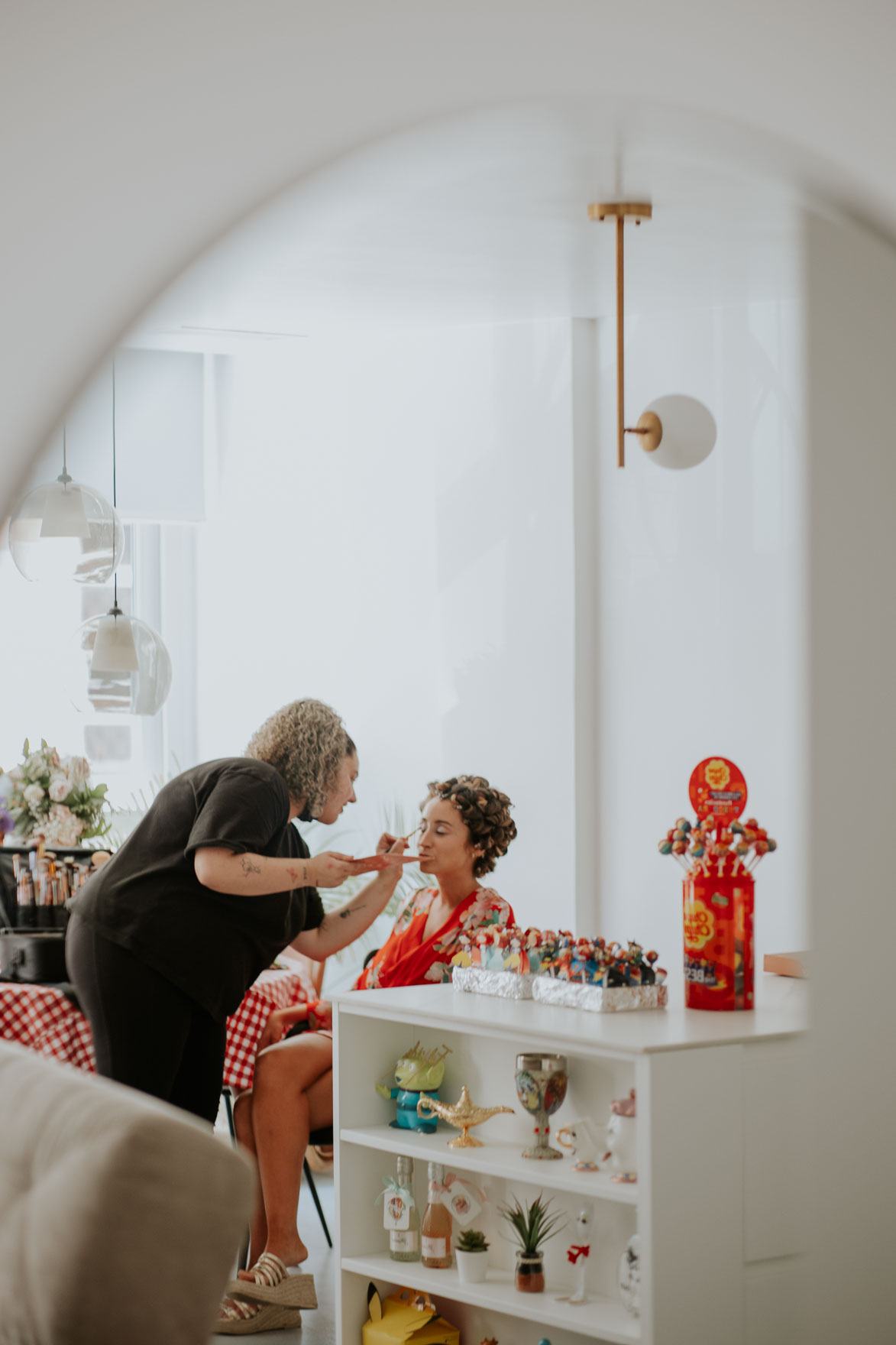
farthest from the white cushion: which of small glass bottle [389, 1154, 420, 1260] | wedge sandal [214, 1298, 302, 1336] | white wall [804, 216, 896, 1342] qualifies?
wedge sandal [214, 1298, 302, 1336]

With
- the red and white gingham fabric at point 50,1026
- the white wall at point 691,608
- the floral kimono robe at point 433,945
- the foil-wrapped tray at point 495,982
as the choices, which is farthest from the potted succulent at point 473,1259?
the white wall at point 691,608

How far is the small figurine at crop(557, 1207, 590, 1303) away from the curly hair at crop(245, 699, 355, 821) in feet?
3.59

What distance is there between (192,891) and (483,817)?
0.73 meters

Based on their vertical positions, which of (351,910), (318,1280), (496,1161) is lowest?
(318,1280)

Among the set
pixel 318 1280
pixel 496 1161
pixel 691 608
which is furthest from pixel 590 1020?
pixel 691 608

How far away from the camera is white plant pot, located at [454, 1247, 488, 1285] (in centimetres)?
256

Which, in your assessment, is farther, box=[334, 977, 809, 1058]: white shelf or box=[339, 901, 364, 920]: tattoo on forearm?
box=[339, 901, 364, 920]: tattoo on forearm

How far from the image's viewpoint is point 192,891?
3.00 meters

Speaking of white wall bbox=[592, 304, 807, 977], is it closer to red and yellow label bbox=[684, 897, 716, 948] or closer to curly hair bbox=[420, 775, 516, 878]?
curly hair bbox=[420, 775, 516, 878]

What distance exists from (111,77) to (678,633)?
126 inches

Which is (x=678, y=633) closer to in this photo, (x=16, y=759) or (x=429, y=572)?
(x=429, y=572)

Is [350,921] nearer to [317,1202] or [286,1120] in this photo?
[286,1120]

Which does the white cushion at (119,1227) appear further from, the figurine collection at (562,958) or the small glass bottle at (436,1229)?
the small glass bottle at (436,1229)

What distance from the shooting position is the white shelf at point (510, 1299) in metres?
2.28
